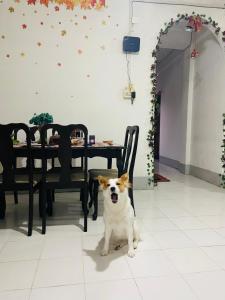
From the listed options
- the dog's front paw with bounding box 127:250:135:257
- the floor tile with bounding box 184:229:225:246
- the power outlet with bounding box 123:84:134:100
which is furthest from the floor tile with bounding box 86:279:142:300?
the power outlet with bounding box 123:84:134:100

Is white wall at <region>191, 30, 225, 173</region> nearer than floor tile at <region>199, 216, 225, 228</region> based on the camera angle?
No

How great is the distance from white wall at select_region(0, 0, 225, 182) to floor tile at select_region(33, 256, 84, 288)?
2.27 metres

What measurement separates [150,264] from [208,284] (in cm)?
41

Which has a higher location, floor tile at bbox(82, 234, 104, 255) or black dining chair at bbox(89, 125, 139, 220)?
black dining chair at bbox(89, 125, 139, 220)

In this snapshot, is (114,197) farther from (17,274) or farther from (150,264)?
(17,274)

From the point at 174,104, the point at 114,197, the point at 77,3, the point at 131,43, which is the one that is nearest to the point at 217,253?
the point at 114,197

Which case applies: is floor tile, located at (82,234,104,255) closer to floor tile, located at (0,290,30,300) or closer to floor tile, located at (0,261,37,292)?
floor tile, located at (0,261,37,292)

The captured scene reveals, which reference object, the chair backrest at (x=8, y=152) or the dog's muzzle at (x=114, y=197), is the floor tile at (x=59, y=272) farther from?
the chair backrest at (x=8, y=152)

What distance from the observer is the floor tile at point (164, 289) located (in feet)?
5.02

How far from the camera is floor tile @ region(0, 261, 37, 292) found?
1.65 m

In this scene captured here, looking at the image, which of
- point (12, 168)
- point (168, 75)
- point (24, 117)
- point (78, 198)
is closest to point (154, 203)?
point (78, 198)

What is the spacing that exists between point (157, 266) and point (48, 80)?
9.49 ft

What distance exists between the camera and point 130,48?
12.6 feet

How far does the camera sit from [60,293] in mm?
1569
